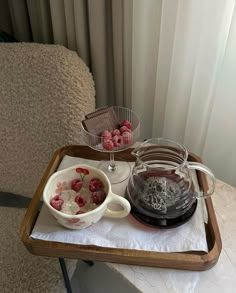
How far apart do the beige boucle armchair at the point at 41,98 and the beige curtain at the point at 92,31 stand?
0.08m

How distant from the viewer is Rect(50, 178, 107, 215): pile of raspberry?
0.62 meters

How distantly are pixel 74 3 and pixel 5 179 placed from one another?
1.89 ft

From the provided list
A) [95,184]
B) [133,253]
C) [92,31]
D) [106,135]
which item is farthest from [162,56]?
[133,253]

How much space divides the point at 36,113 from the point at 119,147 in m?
0.32

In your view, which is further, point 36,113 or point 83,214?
point 36,113

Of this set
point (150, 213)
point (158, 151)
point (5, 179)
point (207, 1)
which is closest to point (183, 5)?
point (207, 1)

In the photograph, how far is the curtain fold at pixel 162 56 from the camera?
2.54 ft

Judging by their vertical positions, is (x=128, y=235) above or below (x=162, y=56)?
below

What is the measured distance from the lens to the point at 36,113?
0.90 metres

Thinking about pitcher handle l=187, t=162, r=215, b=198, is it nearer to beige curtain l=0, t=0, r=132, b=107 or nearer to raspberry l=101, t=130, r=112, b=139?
raspberry l=101, t=130, r=112, b=139

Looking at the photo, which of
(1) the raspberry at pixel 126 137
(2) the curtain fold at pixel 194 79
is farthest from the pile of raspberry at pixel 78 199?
(2) the curtain fold at pixel 194 79

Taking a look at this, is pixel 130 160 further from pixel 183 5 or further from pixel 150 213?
pixel 183 5

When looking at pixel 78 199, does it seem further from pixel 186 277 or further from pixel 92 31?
pixel 92 31

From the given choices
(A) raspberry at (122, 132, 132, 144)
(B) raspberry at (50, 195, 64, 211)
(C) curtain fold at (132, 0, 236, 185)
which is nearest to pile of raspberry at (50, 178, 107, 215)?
(B) raspberry at (50, 195, 64, 211)
